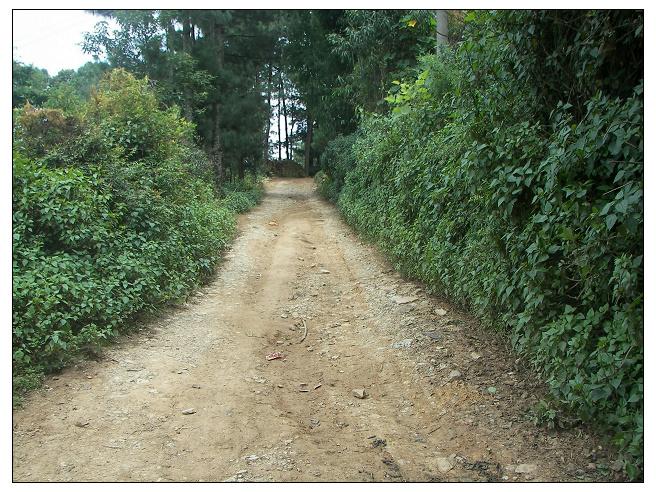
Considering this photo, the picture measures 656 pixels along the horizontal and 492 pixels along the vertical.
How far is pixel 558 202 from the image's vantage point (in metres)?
3.60

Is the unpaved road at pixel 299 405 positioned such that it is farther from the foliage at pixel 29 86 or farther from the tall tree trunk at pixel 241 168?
the tall tree trunk at pixel 241 168

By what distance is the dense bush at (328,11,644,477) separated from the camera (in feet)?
9.88

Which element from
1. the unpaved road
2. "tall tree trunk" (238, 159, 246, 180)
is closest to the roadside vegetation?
the unpaved road

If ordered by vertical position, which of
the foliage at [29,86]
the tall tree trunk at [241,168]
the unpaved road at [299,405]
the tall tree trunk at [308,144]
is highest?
the tall tree trunk at [308,144]

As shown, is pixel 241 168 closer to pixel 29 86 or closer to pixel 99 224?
pixel 29 86

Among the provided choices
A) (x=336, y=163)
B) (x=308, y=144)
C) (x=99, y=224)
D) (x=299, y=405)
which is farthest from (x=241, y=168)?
(x=299, y=405)

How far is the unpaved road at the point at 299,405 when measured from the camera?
333 centimetres

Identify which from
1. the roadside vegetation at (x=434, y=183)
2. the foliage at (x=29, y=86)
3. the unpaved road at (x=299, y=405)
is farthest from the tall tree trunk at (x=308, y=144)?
the unpaved road at (x=299, y=405)

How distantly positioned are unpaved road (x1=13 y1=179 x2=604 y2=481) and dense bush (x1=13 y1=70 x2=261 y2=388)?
0.40m

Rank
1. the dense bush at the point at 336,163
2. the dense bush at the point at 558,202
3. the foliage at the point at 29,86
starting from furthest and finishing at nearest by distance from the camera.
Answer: the dense bush at the point at 336,163 → the foliage at the point at 29,86 → the dense bush at the point at 558,202

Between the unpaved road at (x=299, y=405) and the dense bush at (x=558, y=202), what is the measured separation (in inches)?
17.4

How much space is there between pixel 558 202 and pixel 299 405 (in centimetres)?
266

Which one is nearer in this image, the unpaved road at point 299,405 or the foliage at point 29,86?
the unpaved road at point 299,405
